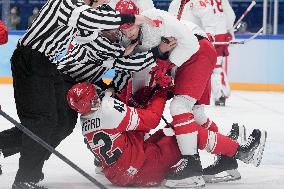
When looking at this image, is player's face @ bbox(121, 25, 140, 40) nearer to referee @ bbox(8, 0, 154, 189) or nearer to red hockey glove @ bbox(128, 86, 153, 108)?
referee @ bbox(8, 0, 154, 189)

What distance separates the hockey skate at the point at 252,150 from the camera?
11.2 ft

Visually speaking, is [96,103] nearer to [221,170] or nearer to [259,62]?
[221,170]

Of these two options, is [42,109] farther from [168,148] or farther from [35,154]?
[168,148]

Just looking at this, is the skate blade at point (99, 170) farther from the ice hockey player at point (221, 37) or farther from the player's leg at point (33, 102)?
the ice hockey player at point (221, 37)

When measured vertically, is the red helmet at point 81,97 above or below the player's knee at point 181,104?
above

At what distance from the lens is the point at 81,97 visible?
309 cm

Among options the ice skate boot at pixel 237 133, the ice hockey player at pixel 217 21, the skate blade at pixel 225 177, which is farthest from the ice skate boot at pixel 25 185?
the ice hockey player at pixel 217 21

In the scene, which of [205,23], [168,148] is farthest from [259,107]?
[168,148]

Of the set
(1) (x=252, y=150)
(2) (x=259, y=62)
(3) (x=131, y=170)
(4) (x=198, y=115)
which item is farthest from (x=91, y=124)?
(2) (x=259, y=62)

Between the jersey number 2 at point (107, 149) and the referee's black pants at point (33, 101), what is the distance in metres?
0.19

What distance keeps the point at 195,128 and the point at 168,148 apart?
0.16 metres

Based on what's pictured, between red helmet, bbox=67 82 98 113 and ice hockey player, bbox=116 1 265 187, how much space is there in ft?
0.91

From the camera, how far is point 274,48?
8.92 m

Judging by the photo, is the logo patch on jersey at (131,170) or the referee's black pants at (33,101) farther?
the logo patch on jersey at (131,170)
